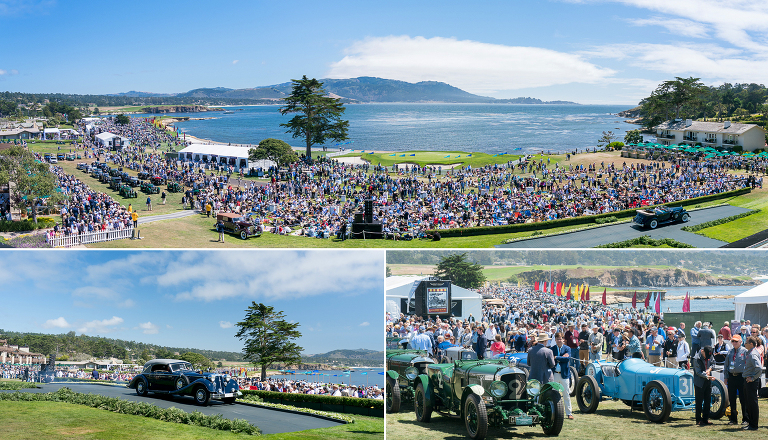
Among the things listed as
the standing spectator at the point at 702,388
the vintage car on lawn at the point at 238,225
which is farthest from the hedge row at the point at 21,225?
the standing spectator at the point at 702,388

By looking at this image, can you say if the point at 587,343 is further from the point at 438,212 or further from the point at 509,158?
the point at 509,158

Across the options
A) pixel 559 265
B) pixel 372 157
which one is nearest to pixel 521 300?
pixel 559 265

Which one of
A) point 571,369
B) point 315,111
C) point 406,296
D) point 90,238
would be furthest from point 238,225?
point 315,111

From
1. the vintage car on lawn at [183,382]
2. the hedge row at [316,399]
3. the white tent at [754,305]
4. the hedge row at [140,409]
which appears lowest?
the hedge row at [316,399]

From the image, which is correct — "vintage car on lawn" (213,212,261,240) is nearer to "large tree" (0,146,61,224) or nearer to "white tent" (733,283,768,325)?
"large tree" (0,146,61,224)

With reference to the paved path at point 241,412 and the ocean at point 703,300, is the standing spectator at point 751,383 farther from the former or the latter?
the paved path at point 241,412

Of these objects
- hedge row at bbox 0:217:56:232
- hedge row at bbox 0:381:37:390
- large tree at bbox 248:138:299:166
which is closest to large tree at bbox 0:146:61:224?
hedge row at bbox 0:217:56:232

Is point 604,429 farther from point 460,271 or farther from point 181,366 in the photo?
point 181,366
